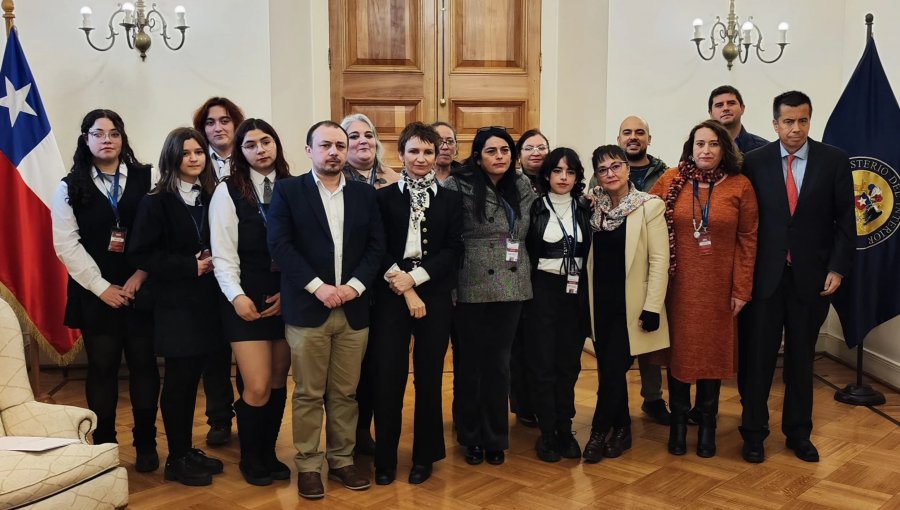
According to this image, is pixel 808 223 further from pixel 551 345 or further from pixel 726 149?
pixel 551 345

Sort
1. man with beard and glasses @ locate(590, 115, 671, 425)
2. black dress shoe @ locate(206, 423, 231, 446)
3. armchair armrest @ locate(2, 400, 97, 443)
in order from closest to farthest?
armchair armrest @ locate(2, 400, 97, 443) < black dress shoe @ locate(206, 423, 231, 446) < man with beard and glasses @ locate(590, 115, 671, 425)

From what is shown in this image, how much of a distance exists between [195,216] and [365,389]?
1.04 metres

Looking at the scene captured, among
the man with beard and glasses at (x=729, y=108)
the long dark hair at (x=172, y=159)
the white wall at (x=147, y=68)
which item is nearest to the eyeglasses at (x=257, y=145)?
the long dark hair at (x=172, y=159)

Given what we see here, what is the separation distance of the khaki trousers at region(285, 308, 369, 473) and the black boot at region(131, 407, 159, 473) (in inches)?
27.2

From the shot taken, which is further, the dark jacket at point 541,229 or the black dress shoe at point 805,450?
the black dress shoe at point 805,450

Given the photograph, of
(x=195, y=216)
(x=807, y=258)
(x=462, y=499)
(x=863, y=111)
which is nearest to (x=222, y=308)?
(x=195, y=216)

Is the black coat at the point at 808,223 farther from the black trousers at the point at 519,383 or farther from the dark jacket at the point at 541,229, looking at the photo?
the black trousers at the point at 519,383

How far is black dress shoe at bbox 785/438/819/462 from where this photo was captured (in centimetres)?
369

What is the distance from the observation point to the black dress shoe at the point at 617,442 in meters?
3.75

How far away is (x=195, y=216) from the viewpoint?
3.37 m

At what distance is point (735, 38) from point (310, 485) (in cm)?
394

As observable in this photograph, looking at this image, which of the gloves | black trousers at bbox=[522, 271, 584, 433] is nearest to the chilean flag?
black trousers at bbox=[522, 271, 584, 433]

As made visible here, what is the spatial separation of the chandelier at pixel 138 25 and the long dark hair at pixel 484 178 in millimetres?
2422

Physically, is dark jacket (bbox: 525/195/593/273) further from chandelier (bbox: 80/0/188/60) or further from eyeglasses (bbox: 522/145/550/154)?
chandelier (bbox: 80/0/188/60)
